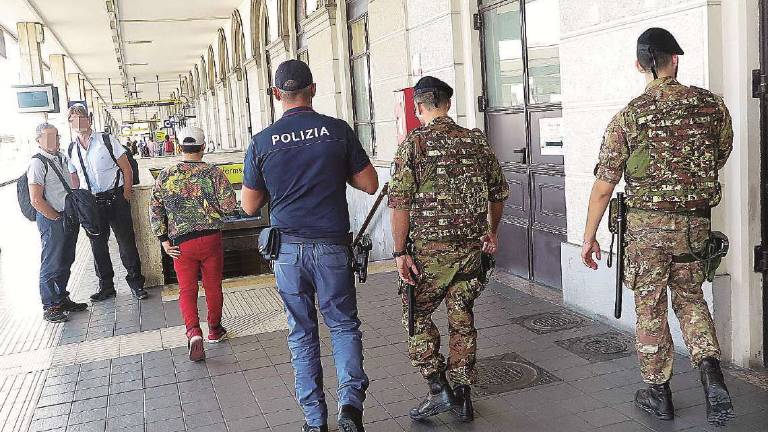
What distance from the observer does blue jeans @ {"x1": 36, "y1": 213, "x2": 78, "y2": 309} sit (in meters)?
6.76

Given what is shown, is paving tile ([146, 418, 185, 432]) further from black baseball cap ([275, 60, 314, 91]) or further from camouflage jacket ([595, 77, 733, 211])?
camouflage jacket ([595, 77, 733, 211])

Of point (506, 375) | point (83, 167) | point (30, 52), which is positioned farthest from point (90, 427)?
point (30, 52)

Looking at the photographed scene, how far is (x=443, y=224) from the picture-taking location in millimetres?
3641

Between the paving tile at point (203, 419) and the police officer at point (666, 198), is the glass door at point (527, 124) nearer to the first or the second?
the police officer at point (666, 198)

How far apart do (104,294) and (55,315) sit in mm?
735

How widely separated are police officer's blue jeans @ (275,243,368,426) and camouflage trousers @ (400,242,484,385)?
1.18 ft

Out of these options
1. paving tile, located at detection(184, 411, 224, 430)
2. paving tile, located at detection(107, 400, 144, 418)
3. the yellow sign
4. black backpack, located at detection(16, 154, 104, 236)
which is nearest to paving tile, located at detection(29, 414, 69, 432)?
paving tile, located at detection(107, 400, 144, 418)

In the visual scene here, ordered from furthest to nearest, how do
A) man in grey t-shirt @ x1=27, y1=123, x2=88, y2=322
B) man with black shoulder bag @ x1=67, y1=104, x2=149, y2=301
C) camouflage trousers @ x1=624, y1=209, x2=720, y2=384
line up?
man with black shoulder bag @ x1=67, y1=104, x2=149, y2=301, man in grey t-shirt @ x1=27, y1=123, x2=88, y2=322, camouflage trousers @ x1=624, y1=209, x2=720, y2=384

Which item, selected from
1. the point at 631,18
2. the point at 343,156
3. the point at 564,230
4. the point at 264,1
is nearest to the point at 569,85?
the point at 631,18

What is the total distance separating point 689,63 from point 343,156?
2.18 metres

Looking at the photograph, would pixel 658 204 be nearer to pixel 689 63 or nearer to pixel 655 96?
pixel 655 96

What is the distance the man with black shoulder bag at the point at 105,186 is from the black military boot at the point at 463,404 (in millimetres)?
4489

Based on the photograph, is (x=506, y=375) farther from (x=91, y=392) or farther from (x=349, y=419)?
(x=91, y=392)

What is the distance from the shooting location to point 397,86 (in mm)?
9141
